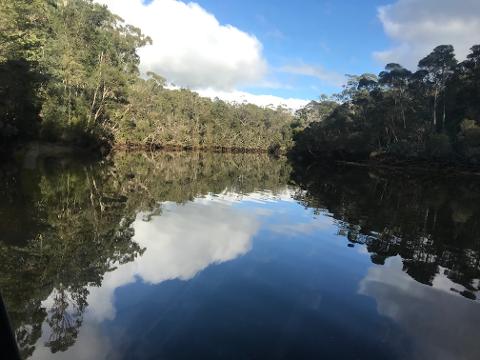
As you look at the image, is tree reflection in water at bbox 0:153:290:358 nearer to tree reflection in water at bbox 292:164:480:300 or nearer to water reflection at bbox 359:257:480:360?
water reflection at bbox 359:257:480:360

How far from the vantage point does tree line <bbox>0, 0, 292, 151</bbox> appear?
102 ft

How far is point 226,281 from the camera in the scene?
9016 mm

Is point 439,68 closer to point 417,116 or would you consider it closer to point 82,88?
point 417,116

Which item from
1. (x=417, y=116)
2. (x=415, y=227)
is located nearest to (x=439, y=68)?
(x=417, y=116)

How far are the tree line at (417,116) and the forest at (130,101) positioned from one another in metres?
0.16

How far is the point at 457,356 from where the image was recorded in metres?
6.54

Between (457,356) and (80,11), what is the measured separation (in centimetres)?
6902

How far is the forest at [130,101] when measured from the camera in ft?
108

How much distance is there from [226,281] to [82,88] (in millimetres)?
47127

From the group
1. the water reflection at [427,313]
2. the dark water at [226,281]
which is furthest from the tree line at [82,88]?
the water reflection at [427,313]

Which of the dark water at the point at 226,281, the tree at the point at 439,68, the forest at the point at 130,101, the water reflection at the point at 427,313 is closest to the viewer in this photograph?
the dark water at the point at 226,281

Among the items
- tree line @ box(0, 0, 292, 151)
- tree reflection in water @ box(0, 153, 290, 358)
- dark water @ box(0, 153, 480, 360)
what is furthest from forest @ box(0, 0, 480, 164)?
dark water @ box(0, 153, 480, 360)

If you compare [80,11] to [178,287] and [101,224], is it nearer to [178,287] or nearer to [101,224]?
[101,224]

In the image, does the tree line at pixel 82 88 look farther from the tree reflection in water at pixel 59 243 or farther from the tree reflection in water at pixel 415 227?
the tree reflection in water at pixel 415 227
